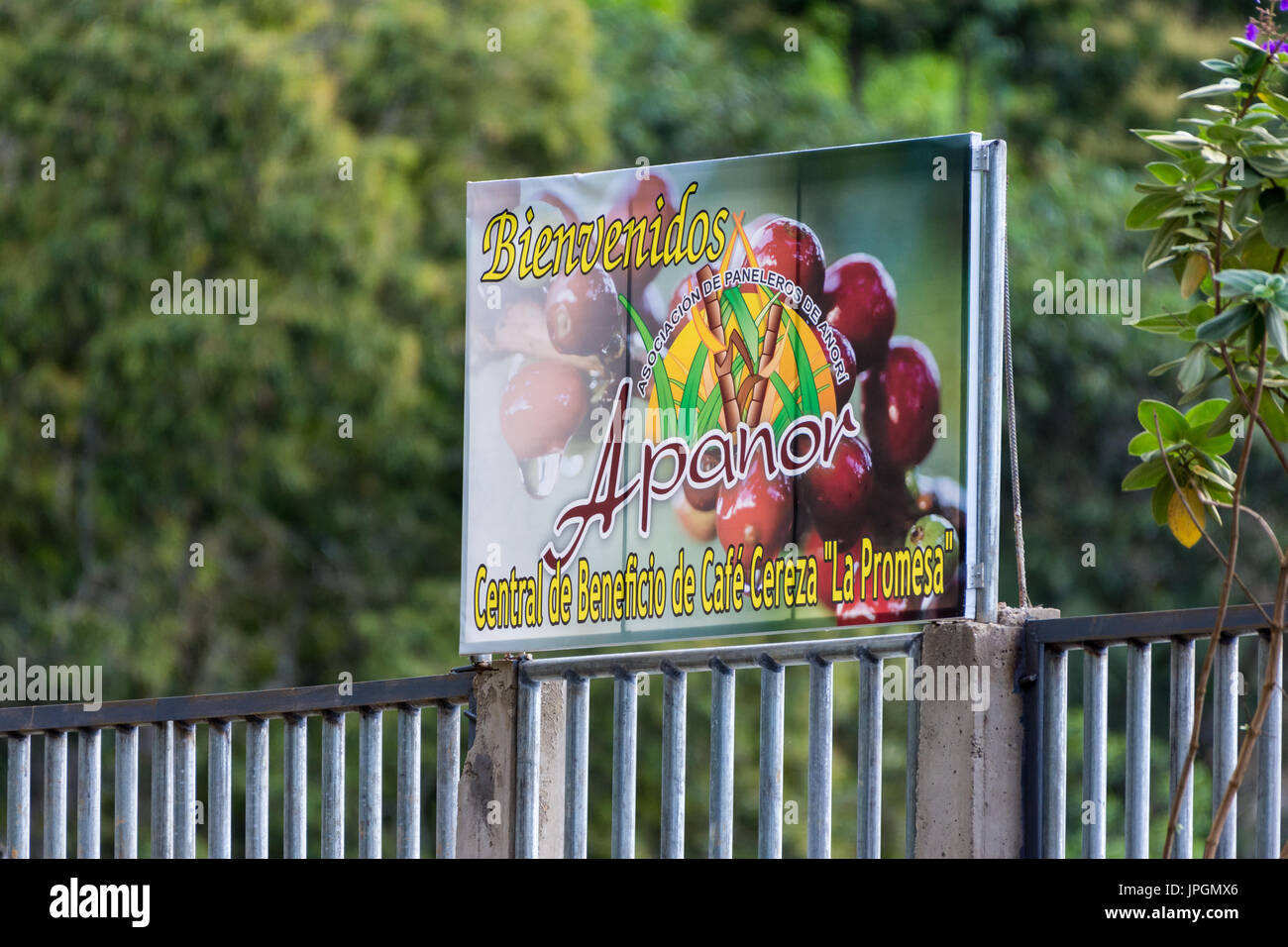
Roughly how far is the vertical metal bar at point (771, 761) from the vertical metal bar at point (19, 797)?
7.85 feet

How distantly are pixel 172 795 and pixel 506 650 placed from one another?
1.11 m

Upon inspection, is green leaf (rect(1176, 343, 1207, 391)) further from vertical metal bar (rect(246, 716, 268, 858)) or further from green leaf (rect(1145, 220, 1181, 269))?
vertical metal bar (rect(246, 716, 268, 858))

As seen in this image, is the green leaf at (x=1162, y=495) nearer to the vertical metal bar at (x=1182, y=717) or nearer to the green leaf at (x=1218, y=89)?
A: the vertical metal bar at (x=1182, y=717)

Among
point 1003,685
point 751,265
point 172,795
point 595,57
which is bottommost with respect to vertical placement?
point 172,795

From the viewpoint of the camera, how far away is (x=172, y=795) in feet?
17.5

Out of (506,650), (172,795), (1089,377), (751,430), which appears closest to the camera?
(751,430)

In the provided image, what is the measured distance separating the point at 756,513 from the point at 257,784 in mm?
1663

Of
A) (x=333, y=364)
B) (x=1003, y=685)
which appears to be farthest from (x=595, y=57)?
(x=1003, y=685)

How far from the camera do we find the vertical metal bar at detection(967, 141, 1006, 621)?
167 inches
